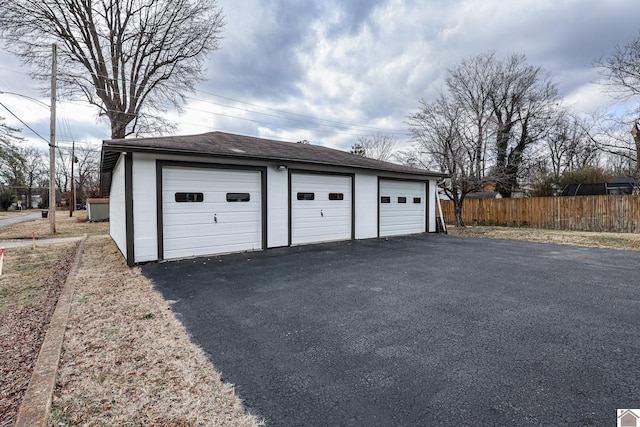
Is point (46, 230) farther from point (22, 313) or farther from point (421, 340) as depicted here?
point (421, 340)

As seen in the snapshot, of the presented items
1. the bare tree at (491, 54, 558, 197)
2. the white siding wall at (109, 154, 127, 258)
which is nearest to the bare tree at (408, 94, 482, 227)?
the bare tree at (491, 54, 558, 197)

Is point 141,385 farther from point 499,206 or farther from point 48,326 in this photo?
point 499,206

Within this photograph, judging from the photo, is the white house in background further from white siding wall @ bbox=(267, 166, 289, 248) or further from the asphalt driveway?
the asphalt driveway

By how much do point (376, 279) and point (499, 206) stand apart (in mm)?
15847

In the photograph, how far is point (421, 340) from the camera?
2826 millimetres

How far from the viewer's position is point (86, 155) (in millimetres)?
38344

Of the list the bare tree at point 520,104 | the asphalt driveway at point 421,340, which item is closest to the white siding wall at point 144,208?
the asphalt driveway at point 421,340

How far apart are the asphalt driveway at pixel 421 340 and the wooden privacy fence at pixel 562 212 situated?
10.7 m

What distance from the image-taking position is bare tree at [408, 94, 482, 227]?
47.8 feet

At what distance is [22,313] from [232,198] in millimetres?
4531

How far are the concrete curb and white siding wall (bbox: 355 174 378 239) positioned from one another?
8.09 m

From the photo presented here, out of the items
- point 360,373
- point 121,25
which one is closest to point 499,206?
point 360,373

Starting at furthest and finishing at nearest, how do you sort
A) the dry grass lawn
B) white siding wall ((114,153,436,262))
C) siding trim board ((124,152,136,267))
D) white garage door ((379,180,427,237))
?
the dry grass lawn < white garage door ((379,180,427,237)) < white siding wall ((114,153,436,262)) < siding trim board ((124,152,136,267))

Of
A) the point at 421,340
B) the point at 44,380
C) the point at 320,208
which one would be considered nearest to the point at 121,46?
the point at 320,208
